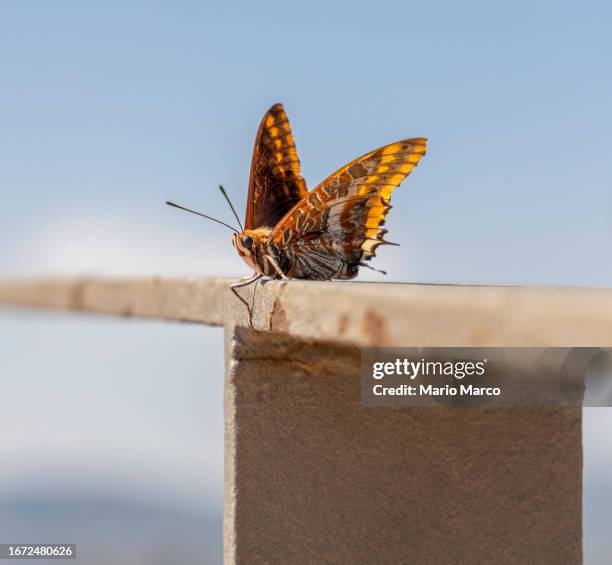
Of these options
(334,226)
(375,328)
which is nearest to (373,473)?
(334,226)

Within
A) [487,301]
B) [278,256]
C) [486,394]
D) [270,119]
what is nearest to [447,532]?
[486,394]

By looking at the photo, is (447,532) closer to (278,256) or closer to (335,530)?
(335,530)

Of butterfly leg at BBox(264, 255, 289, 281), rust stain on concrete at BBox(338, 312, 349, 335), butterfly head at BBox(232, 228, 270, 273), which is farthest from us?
butterfly head at BBox(232, 228, 270, 273)

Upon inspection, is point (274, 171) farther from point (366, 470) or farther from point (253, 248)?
point (366, 470)

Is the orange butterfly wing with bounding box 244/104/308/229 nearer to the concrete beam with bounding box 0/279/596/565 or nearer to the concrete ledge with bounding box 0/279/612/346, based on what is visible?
the concrete ledge with bounding box 0/279/612/346

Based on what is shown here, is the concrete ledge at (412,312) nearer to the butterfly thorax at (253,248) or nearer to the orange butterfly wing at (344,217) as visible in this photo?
the butterfly thorax at (253,248)

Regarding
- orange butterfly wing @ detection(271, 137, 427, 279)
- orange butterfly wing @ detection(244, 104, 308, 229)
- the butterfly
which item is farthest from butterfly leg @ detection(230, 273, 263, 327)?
orange butterfly wing @ detection(244, 104, 308, 229)

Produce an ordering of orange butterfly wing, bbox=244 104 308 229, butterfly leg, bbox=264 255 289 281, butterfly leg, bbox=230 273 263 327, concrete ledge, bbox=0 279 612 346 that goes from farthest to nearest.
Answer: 1. orange butterfly wing, bbox=244 104 308 229
2. butterfly leg, bbox=264 255 289 281
3. butterfly leg, bbox=230 273 263 327
4. concrete ledge, bbox=0 279 612 346
